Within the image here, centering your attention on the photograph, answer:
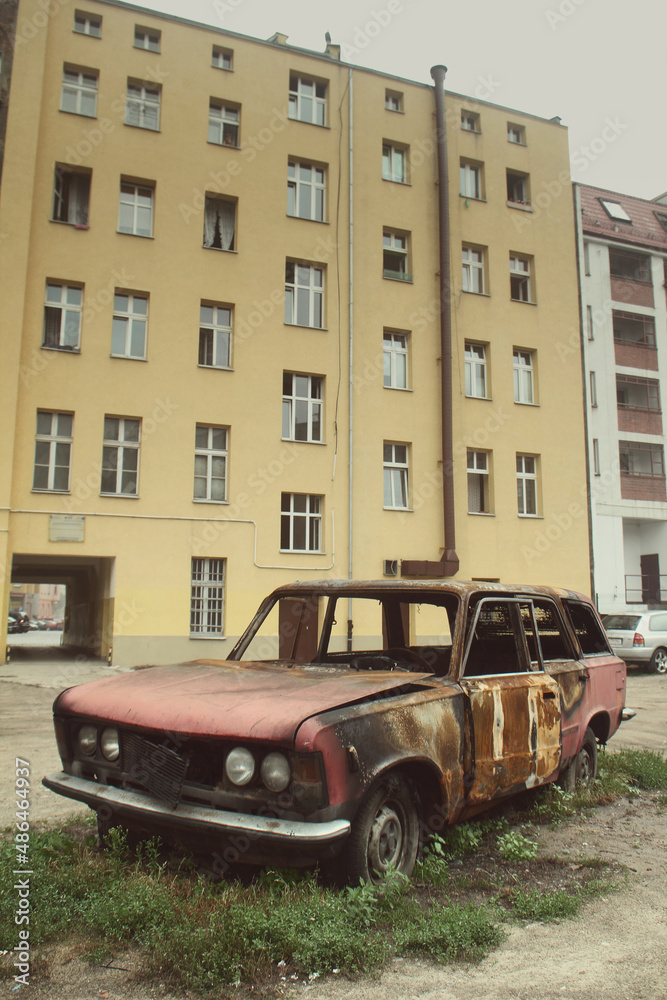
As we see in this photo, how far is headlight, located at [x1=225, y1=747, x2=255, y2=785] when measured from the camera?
3383 millimetres

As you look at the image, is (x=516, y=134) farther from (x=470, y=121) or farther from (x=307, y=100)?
(x=307, y=100)

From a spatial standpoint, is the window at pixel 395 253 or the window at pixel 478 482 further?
the window at pixel 395 253

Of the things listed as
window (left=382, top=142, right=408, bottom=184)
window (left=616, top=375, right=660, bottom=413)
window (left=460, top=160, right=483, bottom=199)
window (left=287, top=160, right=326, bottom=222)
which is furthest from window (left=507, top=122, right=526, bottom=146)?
window (left=616, top=375, right=660, bottom=413)

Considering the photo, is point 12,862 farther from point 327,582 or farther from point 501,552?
point 501,552

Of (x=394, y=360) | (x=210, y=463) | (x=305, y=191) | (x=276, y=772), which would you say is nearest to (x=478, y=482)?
(x=394, y=360)

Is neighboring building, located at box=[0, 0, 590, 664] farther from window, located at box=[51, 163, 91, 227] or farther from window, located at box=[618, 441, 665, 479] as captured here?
window, located at box=[618, 441, 665, 479]

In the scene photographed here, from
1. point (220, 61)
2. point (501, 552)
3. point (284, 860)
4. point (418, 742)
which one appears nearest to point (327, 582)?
point (418, 742)

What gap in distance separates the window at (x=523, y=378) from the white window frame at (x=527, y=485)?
1932 millimetres

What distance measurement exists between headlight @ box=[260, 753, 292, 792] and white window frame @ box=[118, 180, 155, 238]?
19.4 m

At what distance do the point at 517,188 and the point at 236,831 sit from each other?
27147 millimetres

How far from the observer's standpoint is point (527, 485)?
2442 cm

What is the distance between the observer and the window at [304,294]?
72.5 ft

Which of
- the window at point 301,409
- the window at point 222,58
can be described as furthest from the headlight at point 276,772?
the window at point 222,58

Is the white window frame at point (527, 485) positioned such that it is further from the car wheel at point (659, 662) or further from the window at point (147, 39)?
the window at point (147, 39)
